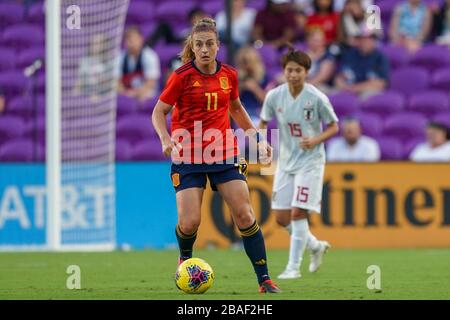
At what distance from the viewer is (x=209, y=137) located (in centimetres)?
916

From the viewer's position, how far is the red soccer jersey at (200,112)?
361 inches

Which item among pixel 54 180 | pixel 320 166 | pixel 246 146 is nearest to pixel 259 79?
pixel 246 146

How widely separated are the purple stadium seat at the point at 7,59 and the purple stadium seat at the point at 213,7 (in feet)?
11.1

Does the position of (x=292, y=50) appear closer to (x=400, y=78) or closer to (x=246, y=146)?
(x=246, y=146)

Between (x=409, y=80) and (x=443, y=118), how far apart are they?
1.11 meters

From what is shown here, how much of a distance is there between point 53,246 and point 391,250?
4.50m

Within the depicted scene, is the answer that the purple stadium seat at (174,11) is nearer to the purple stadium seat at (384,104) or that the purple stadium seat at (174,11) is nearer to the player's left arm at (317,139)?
the purple stadium seat at (384,104)

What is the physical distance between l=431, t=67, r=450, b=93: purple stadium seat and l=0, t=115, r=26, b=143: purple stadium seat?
21.8 feet

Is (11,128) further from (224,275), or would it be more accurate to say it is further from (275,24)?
(224,275)

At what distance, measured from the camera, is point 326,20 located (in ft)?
60.4

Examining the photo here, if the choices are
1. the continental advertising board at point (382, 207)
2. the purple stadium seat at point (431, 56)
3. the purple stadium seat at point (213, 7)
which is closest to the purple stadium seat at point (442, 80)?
the purple stadium seat at point (431, 56)

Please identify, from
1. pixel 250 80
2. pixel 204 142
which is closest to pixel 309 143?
pixel 204 142

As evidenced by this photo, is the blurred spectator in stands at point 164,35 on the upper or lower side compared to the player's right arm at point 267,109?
upper

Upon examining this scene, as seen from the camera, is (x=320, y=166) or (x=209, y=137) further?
(x=320, y=166)
